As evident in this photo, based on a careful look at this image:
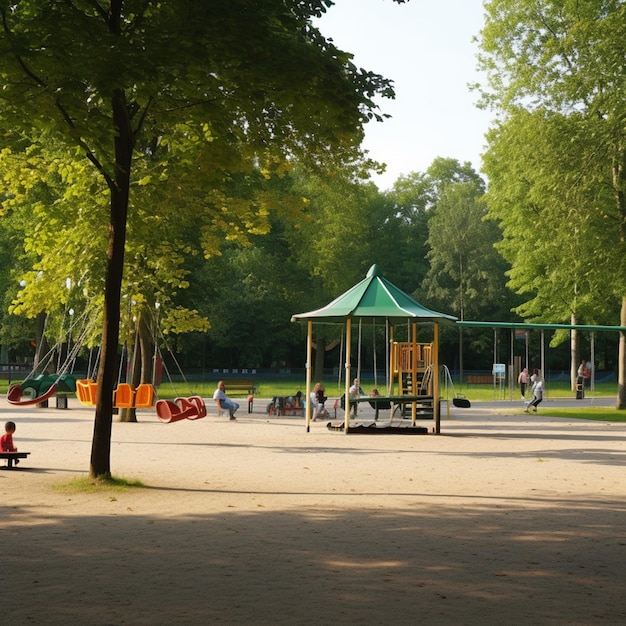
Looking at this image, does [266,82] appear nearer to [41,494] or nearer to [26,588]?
[41,494]

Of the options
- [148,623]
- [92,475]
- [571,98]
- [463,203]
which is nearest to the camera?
[148,623]

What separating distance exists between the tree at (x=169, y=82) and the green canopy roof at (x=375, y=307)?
1019cm

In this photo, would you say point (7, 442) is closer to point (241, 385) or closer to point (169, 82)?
point (169, 82)

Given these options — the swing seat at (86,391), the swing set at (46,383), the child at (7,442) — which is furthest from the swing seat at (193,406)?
the child at (7,442)

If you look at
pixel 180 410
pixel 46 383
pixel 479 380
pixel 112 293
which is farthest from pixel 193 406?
pixel 479 380

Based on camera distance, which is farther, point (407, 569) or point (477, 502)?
point (477, 502)

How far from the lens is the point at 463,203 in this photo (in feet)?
265

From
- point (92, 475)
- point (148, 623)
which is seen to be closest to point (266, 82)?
point (92, 475)

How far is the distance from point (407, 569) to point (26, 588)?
2.85m

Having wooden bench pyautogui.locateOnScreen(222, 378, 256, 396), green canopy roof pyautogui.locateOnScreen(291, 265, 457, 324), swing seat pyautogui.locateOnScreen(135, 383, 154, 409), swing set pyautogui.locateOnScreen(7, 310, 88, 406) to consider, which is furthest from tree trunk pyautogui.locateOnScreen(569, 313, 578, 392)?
swing seat pyautogui.locateOnScreen(135, 383, 154, 409)

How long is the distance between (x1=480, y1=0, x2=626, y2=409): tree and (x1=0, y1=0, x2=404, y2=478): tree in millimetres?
21559

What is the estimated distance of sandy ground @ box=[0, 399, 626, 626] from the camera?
7.00 meters

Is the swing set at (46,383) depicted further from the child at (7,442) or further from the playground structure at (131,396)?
the child at (7,442)

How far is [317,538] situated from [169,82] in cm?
587
